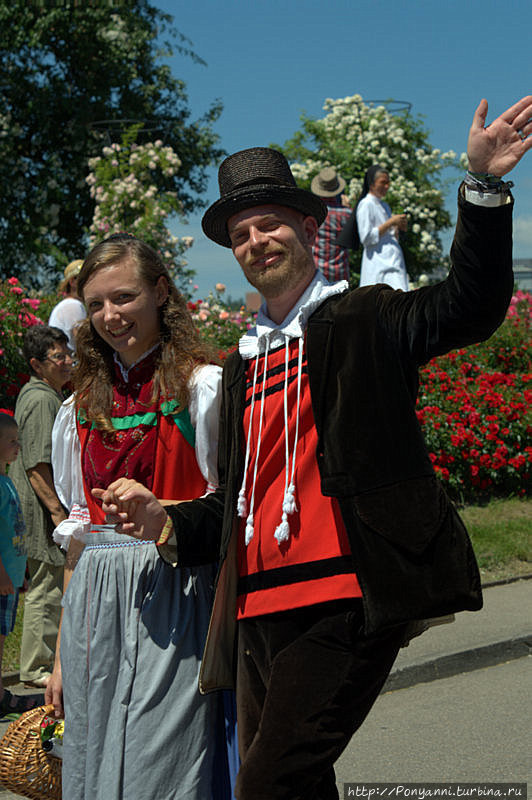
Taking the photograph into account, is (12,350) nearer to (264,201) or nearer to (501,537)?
(501,537)

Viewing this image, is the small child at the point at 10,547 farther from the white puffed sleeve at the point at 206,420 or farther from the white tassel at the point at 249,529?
the white tassel at the point at 249,529

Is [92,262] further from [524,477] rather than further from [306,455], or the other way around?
[524,477]

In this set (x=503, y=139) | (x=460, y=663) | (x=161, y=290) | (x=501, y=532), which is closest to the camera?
(x=503, y=139)

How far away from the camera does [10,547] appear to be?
17.1 ft

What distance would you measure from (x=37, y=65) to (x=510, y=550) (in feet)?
58.2

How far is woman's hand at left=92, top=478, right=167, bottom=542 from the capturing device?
2.50 metres

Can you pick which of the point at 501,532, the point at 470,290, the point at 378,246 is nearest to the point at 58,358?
the point at 470,290

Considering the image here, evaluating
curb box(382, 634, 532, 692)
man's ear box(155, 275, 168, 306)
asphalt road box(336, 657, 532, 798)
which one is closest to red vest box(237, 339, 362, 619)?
man's ear box(155, 275, 168, 306)

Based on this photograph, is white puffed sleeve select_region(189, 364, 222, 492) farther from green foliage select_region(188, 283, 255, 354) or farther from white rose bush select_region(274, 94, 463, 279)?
white rose bush select_region(274, 94, 463, 279)

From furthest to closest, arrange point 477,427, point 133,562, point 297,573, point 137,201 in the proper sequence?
point 137,201
point 477,427
point 133,562
point 297,573

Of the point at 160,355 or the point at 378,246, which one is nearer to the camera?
the point at 160,355

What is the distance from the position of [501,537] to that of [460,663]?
9.51ft

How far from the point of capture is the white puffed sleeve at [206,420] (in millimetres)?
2840

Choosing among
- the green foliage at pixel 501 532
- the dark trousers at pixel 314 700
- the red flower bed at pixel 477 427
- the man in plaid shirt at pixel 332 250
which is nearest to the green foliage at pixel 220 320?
the man in plaid shirt at pixel 332 250
